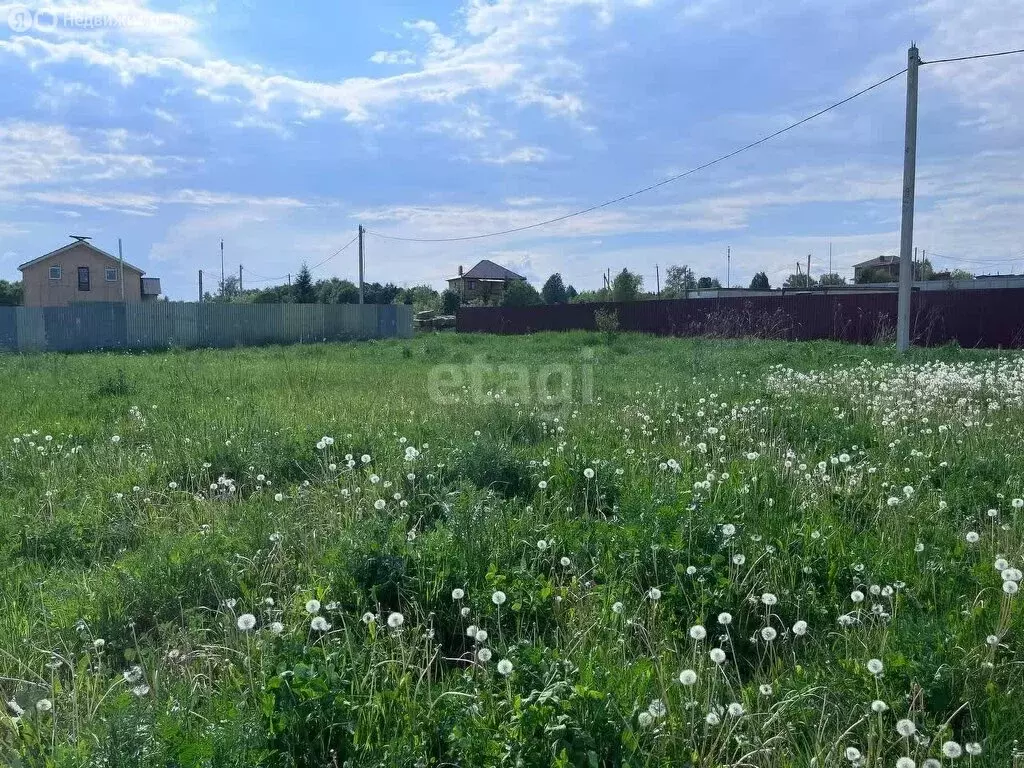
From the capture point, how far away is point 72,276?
169ft

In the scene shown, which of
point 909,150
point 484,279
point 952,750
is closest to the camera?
point 952,750

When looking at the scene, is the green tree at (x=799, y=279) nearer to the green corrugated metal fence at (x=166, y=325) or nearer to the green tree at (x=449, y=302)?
the green tree at (x=449, y=302)

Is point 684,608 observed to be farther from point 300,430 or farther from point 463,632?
point 300,430

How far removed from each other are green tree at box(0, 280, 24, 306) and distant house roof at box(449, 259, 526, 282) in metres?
36.5

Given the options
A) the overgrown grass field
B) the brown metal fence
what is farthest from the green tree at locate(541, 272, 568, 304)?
the overgrown grass field

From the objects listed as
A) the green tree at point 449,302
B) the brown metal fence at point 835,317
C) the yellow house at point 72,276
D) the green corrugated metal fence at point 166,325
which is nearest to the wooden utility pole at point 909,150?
the brown metal fence at point 835,317

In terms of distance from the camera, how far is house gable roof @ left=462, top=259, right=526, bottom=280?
7331cm

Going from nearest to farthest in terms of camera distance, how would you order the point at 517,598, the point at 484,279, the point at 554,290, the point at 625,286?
the point at 517,598 < the point at 625,286 < the point at 554,290 < the point at 484,279

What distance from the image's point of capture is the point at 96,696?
2.45 m

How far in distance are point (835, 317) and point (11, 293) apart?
59092 mm

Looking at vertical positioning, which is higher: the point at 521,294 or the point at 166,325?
the point at 521,294

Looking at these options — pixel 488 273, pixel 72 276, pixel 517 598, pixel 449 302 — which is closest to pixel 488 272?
pixel 488 273

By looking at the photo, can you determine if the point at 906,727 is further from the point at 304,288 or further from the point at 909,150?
the point at 304,288

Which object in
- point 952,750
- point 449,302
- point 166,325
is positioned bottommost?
point 952,750
